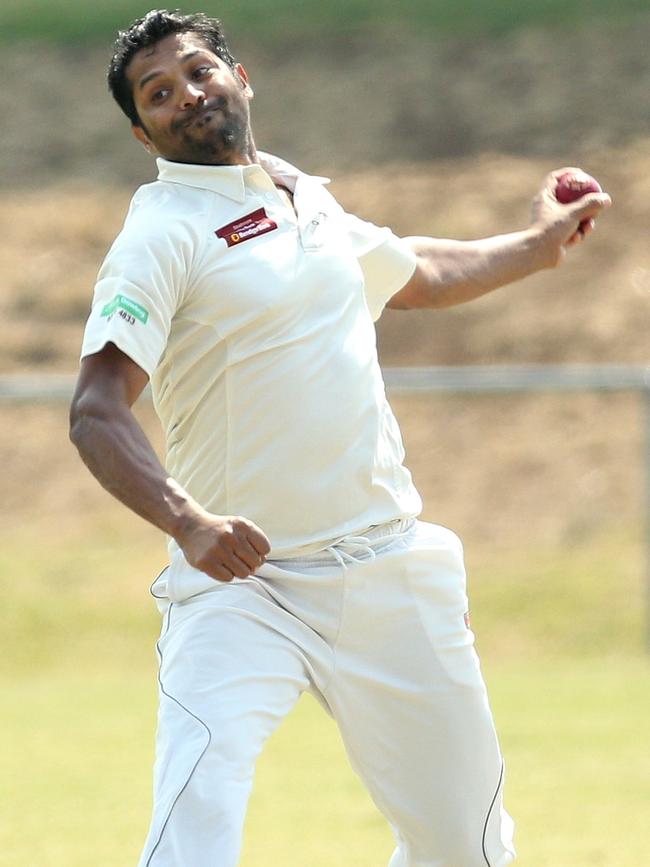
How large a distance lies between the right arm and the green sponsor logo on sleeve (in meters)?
0.08

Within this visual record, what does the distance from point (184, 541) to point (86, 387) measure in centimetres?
44

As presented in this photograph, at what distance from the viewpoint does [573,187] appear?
524 cm

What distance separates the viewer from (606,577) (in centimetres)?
1303

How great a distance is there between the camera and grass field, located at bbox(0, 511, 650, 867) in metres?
6.42

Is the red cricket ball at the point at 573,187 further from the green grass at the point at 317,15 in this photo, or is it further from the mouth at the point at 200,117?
the green grass at the point at 317,15

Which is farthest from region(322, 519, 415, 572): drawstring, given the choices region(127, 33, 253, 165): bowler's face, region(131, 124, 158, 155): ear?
region(131, 124, 158, 155): ear

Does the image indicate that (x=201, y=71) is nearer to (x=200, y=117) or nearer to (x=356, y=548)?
(x=200, y=117)

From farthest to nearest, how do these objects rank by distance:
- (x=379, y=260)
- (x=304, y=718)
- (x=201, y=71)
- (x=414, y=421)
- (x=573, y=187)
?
(x=414, y=421)
(x=304, y=718)
(x=573, y=187)
(x=379, y=260)
(x=201, y=71)

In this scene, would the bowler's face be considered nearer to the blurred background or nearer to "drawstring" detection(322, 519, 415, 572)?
"drawstring" detection(322, 519, 415, 572)

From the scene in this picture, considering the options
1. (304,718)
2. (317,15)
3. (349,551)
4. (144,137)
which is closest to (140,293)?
(144,137)

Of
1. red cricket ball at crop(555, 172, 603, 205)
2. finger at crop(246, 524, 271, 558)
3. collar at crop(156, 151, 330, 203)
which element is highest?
collar at crop(156, 151, 330, 203)

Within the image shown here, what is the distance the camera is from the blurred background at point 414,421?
7340 mm

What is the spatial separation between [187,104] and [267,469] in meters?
0.92

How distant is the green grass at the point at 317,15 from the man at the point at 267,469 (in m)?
19.5
